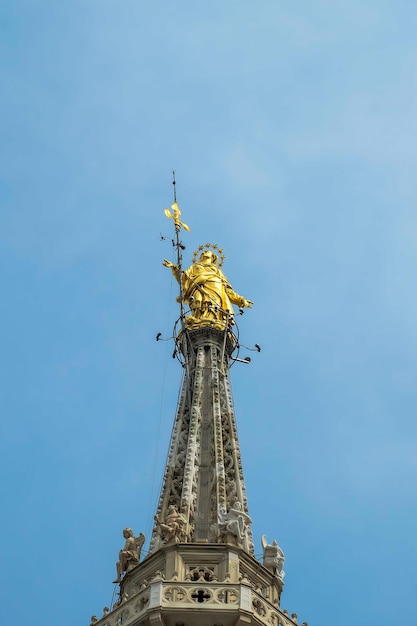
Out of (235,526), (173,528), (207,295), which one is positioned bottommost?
(173,528)

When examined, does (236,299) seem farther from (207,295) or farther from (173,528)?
→ (173,528)

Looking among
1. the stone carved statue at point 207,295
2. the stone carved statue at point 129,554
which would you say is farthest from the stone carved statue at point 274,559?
the stone carved statue at point 207,295

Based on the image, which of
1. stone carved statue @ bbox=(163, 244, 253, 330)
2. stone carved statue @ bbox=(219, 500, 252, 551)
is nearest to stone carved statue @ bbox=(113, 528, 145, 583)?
stone carved statue @ bbox=(219, 500, 252, 551)

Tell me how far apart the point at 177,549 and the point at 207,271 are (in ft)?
68.4

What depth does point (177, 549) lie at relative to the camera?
34375mm

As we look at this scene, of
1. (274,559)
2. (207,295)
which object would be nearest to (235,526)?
(274,559)

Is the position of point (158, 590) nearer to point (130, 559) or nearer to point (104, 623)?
point (104, 623)

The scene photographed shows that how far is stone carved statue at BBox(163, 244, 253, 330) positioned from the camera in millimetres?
50312

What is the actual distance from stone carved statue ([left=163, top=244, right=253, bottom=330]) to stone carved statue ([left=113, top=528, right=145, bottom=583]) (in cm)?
1368

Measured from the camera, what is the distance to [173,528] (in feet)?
115

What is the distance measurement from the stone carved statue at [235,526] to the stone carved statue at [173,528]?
1272 mm

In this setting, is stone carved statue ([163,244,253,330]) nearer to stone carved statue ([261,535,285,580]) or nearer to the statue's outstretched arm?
the statue's outstretched arm

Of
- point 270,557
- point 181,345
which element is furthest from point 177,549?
point 181,345

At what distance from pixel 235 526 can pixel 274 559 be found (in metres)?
1.86
